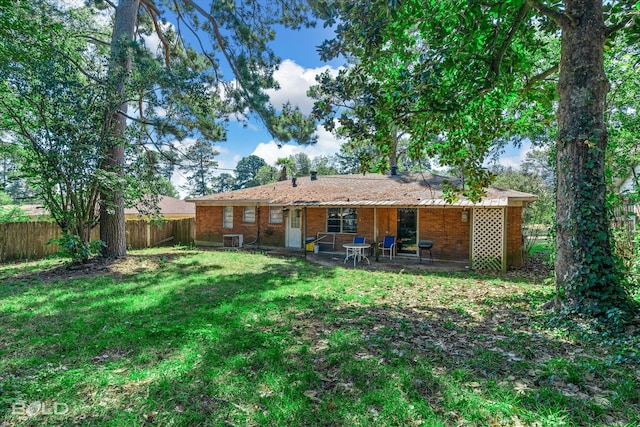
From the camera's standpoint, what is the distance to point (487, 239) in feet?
35.2

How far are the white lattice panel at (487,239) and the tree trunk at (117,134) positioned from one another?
1175 cm

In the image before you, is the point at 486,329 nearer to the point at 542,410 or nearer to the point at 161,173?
the point at 542,410

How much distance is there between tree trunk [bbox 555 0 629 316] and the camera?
15.7ft

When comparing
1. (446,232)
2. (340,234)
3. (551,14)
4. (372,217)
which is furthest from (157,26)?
(446,232)

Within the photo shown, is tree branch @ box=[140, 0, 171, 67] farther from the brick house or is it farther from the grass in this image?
the grass

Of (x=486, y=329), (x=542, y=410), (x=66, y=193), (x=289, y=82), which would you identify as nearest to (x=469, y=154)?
(x=486, y=329)

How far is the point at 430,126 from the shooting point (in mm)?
7250

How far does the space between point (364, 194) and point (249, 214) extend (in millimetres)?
6770

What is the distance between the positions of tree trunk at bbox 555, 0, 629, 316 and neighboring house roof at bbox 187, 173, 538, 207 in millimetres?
5111

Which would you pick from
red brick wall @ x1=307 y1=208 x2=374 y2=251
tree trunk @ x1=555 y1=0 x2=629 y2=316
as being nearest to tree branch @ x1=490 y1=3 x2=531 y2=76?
tree trunk @ x1=555 y1=0 x2=629 y2=316

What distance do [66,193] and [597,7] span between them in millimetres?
13106

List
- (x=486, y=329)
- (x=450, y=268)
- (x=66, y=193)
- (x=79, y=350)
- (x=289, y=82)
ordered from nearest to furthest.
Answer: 1. (x=79, y=350)
2. (x=486, y=329)
3. (x=66, y=193)
4. (x=450, y=268)
5. (x=289, y=82)

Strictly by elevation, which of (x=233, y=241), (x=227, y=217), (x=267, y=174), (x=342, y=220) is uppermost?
(x=267, y=174)

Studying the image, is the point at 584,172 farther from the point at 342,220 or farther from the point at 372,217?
the point at 342,220
